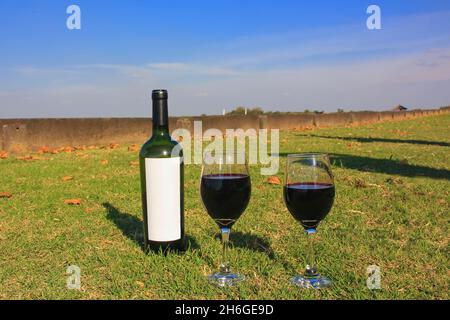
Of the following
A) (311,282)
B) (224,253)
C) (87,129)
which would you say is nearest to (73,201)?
(224,253)

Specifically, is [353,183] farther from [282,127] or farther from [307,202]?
[282,127]

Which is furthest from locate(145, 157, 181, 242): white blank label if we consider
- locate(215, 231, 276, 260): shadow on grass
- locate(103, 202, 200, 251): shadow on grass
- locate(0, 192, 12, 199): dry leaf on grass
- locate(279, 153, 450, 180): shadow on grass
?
locate(279, 153, 450, 180): shadow on grass

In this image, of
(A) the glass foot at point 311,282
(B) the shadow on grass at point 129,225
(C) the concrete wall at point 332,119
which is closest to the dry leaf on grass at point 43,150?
(B) the shadow on grass at point 129,225

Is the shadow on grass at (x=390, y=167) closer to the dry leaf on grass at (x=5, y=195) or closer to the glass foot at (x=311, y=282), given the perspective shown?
the glass foot at (x=311, y=282)

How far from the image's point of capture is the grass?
2.10 m

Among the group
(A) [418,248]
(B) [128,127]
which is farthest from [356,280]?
(B) [128,127]

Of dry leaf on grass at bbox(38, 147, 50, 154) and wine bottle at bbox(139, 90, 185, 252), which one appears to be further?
dry leaf on grass at bbox(38, 147, 50, 154)

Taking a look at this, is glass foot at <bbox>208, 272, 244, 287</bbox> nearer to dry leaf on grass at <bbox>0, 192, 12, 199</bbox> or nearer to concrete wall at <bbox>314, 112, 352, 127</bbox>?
dry leaf on grass at <bbox>0, 192, 12, 199</bbox>

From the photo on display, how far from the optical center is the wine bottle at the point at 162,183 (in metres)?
2.35

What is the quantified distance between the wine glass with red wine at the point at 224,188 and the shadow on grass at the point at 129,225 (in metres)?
0.61

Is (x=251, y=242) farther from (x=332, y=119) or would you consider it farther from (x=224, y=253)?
(x=332, y=119)

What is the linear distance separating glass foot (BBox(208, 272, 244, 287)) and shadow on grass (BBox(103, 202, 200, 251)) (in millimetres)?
493

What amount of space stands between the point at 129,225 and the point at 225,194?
1392 mm

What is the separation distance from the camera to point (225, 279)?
2111 mm
